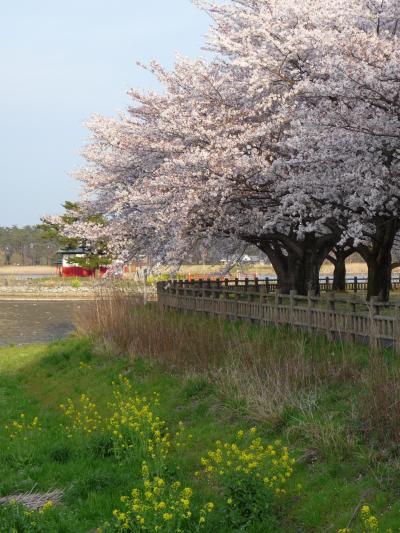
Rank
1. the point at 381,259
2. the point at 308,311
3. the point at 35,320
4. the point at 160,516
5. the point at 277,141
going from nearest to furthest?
the point at 160,516 → the point at 308,311 → the point at 277,141 → the point at 381,259 → the point at 35,320

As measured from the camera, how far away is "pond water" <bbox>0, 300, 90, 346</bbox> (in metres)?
29.6

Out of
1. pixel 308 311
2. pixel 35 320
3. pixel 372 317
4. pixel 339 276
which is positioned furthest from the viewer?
pixel 35 320

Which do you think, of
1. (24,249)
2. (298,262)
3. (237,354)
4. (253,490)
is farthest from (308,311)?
(24,249)

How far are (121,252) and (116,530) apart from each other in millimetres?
18757

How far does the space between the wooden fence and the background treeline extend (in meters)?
123

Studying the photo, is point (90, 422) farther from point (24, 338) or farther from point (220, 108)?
point (24, 338)

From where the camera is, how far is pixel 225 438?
9.65 metres

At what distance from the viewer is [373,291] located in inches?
785

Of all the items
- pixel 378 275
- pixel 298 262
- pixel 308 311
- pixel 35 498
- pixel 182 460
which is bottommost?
pixel 35 498

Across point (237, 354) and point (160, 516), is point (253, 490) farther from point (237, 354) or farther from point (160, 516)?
point (237, 354)

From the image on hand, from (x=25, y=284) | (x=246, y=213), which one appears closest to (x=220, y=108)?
(x=246, y=213)

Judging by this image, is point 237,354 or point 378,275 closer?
point 237,354

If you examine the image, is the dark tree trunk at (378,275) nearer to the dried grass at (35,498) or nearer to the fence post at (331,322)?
the fence post at (331,322)

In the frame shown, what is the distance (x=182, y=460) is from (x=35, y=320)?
30252 mm
